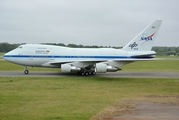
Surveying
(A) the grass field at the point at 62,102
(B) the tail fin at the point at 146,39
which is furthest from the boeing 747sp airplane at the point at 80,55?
(A) the grass field at the point at 62,102

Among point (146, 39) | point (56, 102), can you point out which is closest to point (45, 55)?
point (146, 39)

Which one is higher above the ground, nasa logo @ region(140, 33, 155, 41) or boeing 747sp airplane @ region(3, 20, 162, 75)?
nasa logo @ region(140, 33, 155, 41)

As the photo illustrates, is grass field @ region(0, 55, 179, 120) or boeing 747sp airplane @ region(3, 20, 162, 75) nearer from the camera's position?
grass field @ region(0, 55, 179, 120)

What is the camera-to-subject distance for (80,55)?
26.8 m

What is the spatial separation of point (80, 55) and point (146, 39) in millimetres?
8032

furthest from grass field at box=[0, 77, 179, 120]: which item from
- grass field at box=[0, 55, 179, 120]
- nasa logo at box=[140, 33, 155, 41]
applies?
nasa logo at box=[140, 33, 155, 41]

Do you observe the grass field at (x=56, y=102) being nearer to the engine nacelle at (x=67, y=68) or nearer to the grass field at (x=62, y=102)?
the grass field at (x=62, y=102)

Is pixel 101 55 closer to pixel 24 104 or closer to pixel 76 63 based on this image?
pixel 76 63

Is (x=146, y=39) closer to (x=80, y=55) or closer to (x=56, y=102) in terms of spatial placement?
(x=80, y=55)

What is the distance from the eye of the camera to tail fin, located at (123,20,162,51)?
27333 millimetres

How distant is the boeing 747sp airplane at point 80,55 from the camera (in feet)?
84.1

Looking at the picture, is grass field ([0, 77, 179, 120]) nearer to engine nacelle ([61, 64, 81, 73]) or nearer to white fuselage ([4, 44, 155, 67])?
Result: engine nacelle ([61, 64, 81, 73])

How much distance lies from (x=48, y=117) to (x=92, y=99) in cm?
419

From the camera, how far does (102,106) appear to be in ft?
37.8
